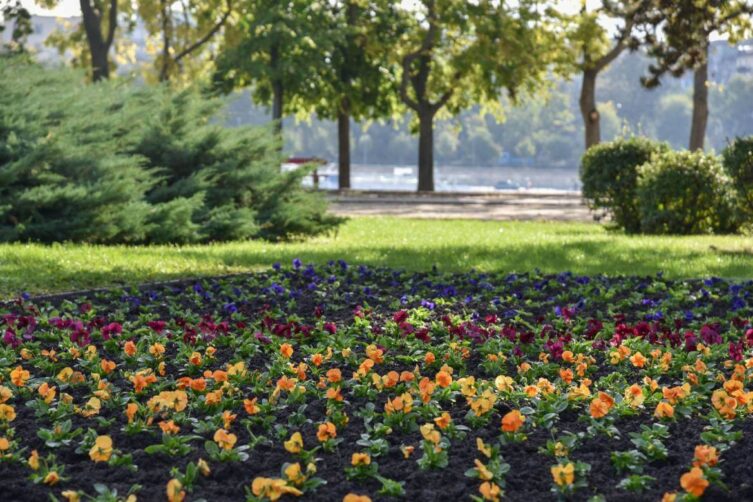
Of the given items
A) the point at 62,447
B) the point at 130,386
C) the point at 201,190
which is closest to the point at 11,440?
the point at 62,447

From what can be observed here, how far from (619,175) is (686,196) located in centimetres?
235

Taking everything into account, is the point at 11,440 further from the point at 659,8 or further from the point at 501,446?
the point at 659,8

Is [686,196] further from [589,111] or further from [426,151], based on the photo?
[426,151]

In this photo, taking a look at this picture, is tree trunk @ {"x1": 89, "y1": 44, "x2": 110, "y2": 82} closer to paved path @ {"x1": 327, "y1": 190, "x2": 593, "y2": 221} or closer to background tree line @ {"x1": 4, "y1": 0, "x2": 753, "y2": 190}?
background tree line @ {"x1": 4, "y1": 0, "x2": 753, "y2": 190}

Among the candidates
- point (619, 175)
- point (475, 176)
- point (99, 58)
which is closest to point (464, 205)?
point (99, 58)

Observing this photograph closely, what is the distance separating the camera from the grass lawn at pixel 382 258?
9992mm

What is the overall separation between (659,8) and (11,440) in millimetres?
16263

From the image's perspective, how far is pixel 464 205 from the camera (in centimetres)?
3228

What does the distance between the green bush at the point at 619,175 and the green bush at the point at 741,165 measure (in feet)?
15.9

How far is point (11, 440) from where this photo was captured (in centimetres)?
445

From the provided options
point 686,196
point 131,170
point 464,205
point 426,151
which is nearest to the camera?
point 131,170

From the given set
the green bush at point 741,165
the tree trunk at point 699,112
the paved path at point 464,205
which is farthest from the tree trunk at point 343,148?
the green bush at point 741,165

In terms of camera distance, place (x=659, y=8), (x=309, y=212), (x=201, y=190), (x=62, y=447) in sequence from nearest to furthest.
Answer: (x=62, y=447) → (x=201, y=190) → (x=309, y=212) → (x=659, y=8)

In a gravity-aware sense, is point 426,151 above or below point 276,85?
below
